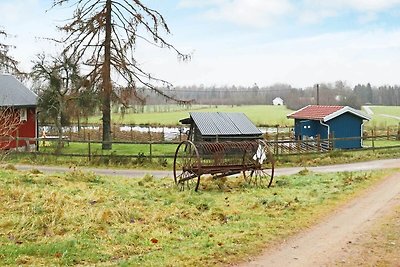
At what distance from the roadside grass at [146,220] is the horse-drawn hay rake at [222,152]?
0.87 meters

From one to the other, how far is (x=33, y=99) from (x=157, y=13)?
1032cm

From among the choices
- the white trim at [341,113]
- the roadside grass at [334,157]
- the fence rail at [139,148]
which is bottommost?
the roadside grass at [334,157]

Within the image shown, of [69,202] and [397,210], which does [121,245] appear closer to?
[69,202]

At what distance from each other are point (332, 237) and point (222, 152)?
7777 mm

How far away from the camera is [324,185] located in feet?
47.4

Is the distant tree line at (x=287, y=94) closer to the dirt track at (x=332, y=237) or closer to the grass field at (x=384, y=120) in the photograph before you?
the grass field at (x=384, y=120)

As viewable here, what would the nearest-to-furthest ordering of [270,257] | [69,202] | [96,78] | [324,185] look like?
[270,257]
[69,202]
[324,185]
[96,78]

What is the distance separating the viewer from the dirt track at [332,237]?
7071mm

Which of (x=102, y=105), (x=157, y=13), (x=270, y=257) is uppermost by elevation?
(x=157, y=13)

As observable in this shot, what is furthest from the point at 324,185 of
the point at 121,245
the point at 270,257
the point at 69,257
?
the point at 69,257

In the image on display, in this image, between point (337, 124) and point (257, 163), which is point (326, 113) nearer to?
point (337, 124)

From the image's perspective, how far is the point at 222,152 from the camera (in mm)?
15875

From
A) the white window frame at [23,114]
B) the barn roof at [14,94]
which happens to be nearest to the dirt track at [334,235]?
the barn roof at [14,94]

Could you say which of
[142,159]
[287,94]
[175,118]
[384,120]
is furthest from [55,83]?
[287,94]
